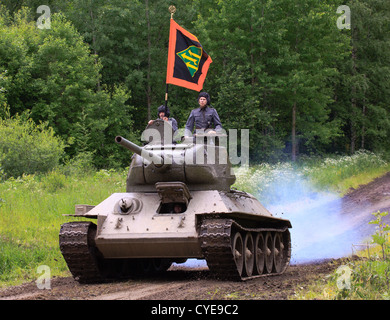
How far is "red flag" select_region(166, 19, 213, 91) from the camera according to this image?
12.5 m

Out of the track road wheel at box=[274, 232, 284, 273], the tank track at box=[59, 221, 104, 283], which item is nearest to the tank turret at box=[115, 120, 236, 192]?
the tank track at box=[59, 221, 104, 283]

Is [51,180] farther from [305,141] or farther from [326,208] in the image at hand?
[305,141]

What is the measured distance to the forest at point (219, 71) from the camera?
29.0 m

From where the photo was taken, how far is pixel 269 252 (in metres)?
12.5

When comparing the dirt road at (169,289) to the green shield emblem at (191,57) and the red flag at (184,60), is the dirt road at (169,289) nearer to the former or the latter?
the red flag at (184,60)

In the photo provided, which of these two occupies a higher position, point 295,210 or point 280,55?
point 280,55

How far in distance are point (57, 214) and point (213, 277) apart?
214 inches

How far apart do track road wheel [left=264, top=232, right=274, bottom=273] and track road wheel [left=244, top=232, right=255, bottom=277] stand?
934 millimetres

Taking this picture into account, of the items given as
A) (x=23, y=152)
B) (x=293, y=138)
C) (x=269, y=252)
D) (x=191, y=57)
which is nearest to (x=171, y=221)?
(x=269, y=252)

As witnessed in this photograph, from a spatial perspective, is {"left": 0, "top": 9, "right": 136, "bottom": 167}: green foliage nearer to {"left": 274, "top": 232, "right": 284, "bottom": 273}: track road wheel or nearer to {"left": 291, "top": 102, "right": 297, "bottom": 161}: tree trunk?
{"left": 291, "top": 102, "right": 297, "bottom": 161}: tree trunk

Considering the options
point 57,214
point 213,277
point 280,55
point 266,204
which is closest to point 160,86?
point 280,55

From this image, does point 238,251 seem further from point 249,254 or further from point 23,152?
point 23,152

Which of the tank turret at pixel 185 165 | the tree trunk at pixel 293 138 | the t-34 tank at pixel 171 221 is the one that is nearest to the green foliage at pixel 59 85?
the tree trunk at pixel 293 138

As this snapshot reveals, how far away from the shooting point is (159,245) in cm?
1005
